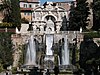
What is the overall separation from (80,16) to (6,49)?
1176 cm

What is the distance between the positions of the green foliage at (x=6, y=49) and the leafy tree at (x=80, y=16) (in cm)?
942

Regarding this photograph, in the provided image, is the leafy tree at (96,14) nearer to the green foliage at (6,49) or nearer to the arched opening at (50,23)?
the arched opening at (50,23)

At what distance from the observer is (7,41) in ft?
181

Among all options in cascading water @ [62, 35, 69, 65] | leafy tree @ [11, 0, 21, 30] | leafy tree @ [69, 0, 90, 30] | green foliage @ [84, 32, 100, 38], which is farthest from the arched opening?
green foliage @ [84, 32, 100, 38]

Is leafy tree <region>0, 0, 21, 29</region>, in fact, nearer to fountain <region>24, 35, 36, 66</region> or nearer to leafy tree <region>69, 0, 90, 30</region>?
fountain <region>24, 35, 36, 66</region>

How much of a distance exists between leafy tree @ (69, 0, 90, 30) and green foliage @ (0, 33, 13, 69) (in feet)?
30.9

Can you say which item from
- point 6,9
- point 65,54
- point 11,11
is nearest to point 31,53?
point 65,54

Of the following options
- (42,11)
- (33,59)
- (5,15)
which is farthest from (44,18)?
(33,59)

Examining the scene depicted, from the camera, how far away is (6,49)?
178ft

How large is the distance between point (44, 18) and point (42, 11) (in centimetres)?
103

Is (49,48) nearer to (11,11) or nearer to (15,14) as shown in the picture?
(15,14)

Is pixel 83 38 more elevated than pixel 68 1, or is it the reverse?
pixel 68 1

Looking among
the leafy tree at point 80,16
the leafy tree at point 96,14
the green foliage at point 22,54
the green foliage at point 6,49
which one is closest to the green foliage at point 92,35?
the leafy tree at point 80,16

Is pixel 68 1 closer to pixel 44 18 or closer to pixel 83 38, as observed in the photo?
pixel 44 18
